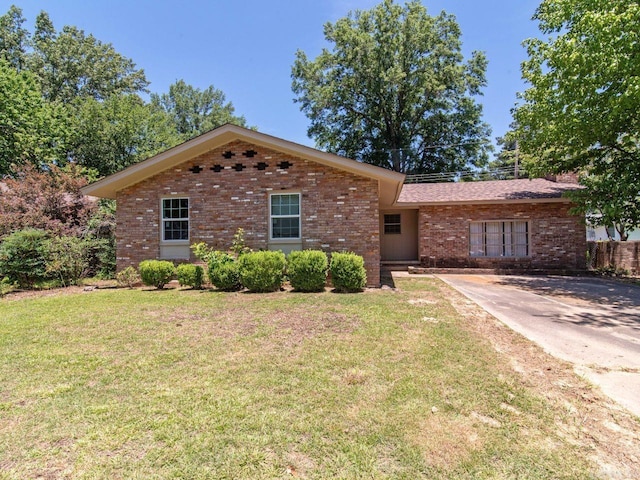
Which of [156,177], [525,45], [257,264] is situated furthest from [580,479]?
[525,45]

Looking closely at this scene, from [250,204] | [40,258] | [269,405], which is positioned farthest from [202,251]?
[269,405]

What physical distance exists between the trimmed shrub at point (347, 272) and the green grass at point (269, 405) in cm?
307

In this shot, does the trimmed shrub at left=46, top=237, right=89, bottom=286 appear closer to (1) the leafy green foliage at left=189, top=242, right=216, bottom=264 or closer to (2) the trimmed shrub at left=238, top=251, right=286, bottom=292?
(1) the leafy green foliage at left=189, top=242, right=216, bottom=264

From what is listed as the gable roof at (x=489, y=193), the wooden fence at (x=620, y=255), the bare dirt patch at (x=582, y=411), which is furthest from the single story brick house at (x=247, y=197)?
the bare dirt patch at (x=582, y=411)

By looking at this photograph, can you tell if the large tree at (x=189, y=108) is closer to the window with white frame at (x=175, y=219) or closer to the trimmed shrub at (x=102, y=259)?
the trimmed shrub at (x=102, y=259)

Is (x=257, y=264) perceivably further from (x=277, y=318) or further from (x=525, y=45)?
(x=525, y=45)

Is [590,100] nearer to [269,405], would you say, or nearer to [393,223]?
[393,223]

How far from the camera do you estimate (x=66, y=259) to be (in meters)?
11.0

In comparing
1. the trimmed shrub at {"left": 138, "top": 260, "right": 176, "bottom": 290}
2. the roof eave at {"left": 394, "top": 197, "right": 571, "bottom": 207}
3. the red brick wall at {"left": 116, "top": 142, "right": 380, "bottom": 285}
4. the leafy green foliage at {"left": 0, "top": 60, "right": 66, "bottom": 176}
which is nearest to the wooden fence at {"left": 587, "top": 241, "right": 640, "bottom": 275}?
the roof eave at {"left": 394, "top": 197, "right": 571, "bottom": 207}

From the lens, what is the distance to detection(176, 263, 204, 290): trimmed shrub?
10.1 metres

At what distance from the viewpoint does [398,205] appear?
49.1 feet

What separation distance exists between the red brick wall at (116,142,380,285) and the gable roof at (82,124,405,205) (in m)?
0.20

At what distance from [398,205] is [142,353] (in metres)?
12.3

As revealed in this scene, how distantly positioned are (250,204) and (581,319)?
Result: 8568 mm
